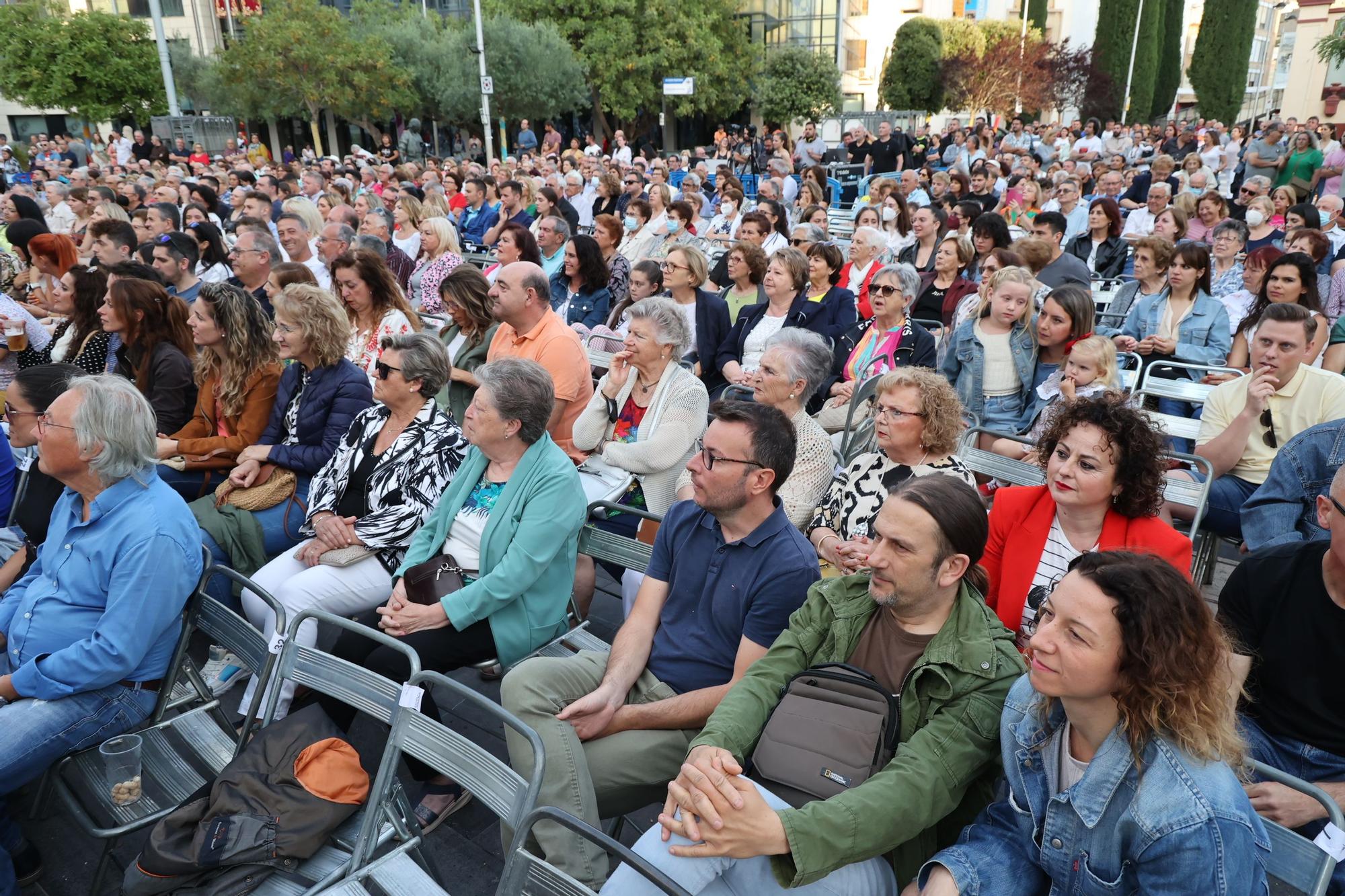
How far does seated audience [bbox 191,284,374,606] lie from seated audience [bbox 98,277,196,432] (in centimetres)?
66

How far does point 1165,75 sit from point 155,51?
48920 millimetres

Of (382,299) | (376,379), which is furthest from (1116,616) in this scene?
(382,299)

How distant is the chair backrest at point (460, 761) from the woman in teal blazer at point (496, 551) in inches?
21.4

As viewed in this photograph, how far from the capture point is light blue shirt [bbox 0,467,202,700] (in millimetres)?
2818

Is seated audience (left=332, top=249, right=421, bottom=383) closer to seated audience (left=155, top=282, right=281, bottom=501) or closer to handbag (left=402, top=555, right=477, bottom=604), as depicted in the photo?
seated audience (left=155, top=282, right=281, bottom=501)

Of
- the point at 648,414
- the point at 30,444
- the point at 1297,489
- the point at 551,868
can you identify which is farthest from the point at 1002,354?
the point at 30,444

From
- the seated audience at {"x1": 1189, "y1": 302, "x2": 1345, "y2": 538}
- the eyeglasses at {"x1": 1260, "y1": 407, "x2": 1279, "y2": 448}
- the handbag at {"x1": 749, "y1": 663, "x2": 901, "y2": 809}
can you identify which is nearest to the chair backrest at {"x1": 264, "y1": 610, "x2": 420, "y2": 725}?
the handbag at {"x1": 749, "y1": 663, "x2": 901, "y2": 809}

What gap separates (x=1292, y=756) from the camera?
8.20 feet

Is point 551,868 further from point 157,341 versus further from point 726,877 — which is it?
point 157,341

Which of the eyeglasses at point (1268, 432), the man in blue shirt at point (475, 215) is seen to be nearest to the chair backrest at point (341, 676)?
the eyeglasses at point (1268, 432)

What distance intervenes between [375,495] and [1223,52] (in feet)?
175

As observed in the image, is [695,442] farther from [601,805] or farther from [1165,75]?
[1165,75]

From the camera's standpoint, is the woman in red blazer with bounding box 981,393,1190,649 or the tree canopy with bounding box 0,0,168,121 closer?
the woman in red blazer with bounding box 981,393,1190,649

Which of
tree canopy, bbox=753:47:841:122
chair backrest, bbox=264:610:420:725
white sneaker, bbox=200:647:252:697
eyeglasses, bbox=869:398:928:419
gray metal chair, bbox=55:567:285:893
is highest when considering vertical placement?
tree canopy, bbox=753:47:841:122
